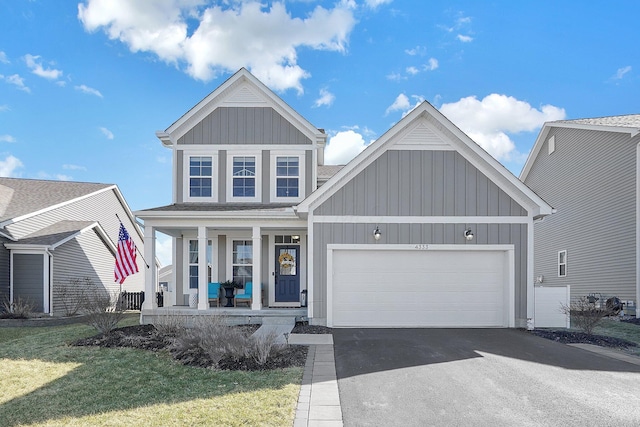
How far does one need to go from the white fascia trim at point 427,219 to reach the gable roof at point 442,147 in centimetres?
45

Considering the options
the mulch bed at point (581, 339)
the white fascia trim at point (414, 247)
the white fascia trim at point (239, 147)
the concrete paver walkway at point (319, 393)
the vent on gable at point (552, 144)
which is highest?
the vent on gable at point (552, 144)

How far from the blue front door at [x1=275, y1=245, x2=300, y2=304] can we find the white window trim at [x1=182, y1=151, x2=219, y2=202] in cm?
283

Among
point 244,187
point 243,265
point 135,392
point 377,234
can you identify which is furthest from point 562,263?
point 135,392

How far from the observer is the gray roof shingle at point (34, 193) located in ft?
57.3

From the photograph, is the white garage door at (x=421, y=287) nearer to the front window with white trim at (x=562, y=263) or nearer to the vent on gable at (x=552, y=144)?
the front window with white trim at (x=562, y=263)

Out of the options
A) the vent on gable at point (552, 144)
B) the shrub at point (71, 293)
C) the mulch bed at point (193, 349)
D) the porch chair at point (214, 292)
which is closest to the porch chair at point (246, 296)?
the porch chair at point (214, 292)

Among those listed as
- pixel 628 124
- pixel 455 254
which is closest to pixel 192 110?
pixel 455 254

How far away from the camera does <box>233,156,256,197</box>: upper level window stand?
13.9 m

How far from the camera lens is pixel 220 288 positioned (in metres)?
13.4

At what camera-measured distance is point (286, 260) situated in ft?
45.5

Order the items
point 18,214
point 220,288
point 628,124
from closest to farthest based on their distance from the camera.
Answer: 1. point 220,288
2. point 628,124
3. point 18,214

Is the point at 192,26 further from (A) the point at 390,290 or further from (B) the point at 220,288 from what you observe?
(A) the point at 390,290

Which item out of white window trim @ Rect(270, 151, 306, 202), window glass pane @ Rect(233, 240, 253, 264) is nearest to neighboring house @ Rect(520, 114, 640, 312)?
white window trim @ Rect(270, 151, 306, 202)

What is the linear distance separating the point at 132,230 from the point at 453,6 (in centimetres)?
2269
